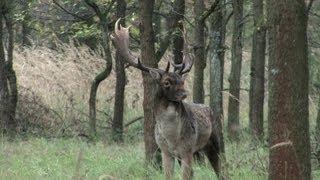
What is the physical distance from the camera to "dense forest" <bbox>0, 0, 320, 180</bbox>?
18.6 ft

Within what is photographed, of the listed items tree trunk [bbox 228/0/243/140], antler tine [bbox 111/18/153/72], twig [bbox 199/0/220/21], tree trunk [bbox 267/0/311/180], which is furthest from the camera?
tree trunk [bbox 228/0/243/140]

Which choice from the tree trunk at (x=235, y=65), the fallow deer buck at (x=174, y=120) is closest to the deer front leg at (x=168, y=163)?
the fallow deer buck at (x=174, y=120)

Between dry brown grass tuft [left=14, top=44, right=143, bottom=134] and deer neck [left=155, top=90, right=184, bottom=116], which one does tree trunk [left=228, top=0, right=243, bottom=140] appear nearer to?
deer neck [left=155, top=90, right=184, bottom=116]

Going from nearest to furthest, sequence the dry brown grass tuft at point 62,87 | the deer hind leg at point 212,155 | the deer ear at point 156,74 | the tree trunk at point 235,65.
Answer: the deer ear at point 156,74
the deer hind leg at point 212,155
the tree trunk at point 235,65
the dry brown grass tuft at point 62,87

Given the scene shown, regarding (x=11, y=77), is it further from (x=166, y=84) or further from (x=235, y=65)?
(x=166, y=84)

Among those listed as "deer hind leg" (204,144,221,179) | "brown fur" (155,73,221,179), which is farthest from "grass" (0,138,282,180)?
"brown fur" (155,73,221,179)

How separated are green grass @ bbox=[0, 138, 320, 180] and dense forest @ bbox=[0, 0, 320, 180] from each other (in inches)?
1.2

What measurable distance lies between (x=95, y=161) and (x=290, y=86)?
242 inches

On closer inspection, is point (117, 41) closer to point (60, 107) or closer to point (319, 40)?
point (60, 107)

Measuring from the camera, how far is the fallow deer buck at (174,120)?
28.4 ft

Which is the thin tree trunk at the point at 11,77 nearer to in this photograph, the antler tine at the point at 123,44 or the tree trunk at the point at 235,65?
the tree trunk at the point at 235,65

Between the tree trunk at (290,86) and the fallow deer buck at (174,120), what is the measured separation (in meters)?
2.72

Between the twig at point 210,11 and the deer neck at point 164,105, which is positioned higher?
the twig at point 210,11

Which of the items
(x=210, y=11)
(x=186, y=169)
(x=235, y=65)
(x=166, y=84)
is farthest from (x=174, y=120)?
(x=235, y=65)
